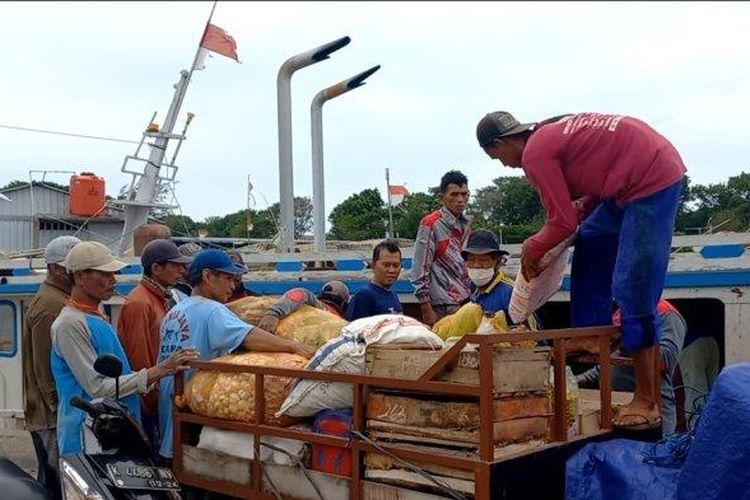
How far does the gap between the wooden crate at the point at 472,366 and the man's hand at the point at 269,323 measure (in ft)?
3.16

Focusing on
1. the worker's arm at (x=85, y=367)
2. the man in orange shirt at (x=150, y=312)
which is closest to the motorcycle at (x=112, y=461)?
the worker's arm at (x=85, y=367)

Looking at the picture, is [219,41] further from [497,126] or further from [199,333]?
[497,126]

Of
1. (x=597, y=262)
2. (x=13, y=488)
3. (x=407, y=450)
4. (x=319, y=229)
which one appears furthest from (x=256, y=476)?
(x=319, y=229)

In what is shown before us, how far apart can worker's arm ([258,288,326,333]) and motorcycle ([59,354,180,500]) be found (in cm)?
72

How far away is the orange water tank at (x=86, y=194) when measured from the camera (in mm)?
15398

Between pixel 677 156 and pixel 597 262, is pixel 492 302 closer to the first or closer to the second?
pixel 597 262

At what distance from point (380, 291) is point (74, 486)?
2.36 m

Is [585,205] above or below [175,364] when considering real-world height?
above

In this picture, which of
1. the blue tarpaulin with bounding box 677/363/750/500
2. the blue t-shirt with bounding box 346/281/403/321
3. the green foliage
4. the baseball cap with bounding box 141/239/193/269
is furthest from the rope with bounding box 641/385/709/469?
the green foliage

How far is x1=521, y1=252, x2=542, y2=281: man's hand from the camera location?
11.1ft

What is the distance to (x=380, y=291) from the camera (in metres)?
5.28

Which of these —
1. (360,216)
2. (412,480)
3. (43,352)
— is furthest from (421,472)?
(360,216)

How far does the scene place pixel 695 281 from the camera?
511 centimetres

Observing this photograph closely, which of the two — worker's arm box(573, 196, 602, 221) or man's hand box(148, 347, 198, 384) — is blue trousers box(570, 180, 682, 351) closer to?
worker's arm box(573, 196, 602, 221)
